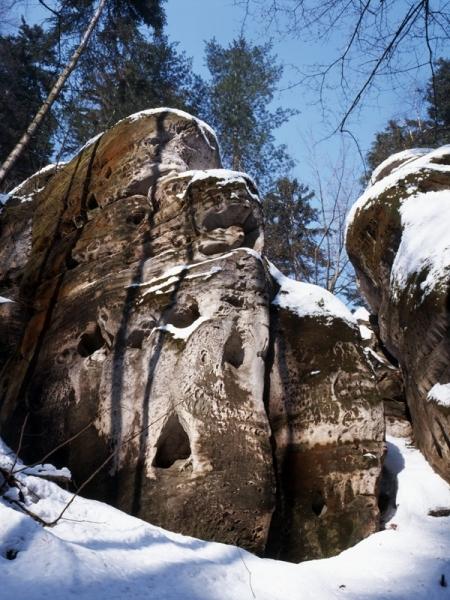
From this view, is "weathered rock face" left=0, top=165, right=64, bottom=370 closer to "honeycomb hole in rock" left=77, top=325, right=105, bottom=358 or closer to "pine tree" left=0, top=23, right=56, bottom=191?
"pine tree" left=0, top=23, right=56, bottom=191

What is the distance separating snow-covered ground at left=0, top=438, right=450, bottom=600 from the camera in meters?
2.65

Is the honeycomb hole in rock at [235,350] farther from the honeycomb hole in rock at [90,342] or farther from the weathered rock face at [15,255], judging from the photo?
the weathered rock face at [15,255]

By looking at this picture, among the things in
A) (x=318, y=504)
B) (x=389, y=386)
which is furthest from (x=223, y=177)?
(x=389, y=386)

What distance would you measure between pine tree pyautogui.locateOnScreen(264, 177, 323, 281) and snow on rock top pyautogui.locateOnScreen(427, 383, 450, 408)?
1079 centimetres

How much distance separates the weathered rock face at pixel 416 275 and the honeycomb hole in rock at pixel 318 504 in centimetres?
158

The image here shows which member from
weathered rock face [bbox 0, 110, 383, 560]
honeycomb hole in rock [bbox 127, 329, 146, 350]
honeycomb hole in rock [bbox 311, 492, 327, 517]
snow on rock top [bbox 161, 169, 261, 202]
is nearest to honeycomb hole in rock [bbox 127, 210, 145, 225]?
weathered rock face [bbox 0, 110, 383, 560]

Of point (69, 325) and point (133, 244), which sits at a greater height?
point (133, 244)

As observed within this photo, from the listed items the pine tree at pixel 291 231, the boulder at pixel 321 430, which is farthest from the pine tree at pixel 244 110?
the boulder at pixel 321 430

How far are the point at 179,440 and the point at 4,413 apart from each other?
2.50 meters

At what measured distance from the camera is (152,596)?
279 centimetres

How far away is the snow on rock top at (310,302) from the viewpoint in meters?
7.98

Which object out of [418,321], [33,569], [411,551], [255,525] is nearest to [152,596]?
[33,569]

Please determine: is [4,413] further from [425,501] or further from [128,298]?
[425,501]

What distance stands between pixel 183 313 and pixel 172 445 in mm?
1719
